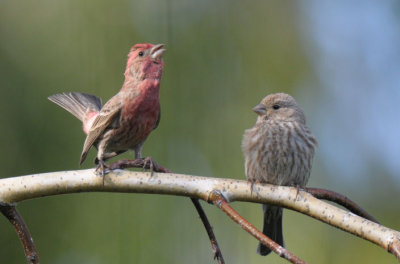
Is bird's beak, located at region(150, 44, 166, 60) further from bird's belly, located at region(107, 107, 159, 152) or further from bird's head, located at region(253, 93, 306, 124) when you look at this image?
bird's head, located at region(253, 93, 306, 124)

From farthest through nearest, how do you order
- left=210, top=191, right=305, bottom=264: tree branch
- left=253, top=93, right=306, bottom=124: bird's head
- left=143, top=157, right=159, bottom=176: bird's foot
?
1. left=253, top=93, right=306, bottom=124: bird's head
2. left=143, top=157, right=159, bottom=176: bird's foot
3. left=210, top=191, right=305, bottom=264: tree branch

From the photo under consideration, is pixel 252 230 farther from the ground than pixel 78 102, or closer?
closer

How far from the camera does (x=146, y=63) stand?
163 inches

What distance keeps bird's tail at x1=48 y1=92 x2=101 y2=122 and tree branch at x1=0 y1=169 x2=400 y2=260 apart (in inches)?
89.9

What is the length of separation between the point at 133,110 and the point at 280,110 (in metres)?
1.10

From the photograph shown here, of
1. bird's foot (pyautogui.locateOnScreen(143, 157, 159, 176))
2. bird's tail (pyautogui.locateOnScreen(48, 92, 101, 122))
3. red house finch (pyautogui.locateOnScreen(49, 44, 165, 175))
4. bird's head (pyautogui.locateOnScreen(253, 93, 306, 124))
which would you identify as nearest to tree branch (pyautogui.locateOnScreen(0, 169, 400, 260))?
bird's foot (pyautogui.locateOnScreen(143, 157, 159, 176))

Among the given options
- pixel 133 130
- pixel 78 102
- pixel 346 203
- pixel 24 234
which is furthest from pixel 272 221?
pixel 24 234

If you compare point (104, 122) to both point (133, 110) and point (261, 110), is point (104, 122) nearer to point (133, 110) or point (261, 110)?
point (133, 110)

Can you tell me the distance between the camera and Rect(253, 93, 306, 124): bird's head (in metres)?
4.63

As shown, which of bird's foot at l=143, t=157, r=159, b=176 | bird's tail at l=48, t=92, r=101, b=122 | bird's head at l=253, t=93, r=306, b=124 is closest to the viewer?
bird's foot at l=143, t=157, r=159, b=176

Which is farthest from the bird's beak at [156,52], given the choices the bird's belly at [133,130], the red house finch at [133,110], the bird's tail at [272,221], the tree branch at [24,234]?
the tree branch at [24,234]

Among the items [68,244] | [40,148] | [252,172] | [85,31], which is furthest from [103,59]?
[252,172]

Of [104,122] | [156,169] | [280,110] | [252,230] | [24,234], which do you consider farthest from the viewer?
[280,110]

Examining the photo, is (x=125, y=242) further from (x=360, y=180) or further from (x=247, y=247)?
(x=360, y=180)
